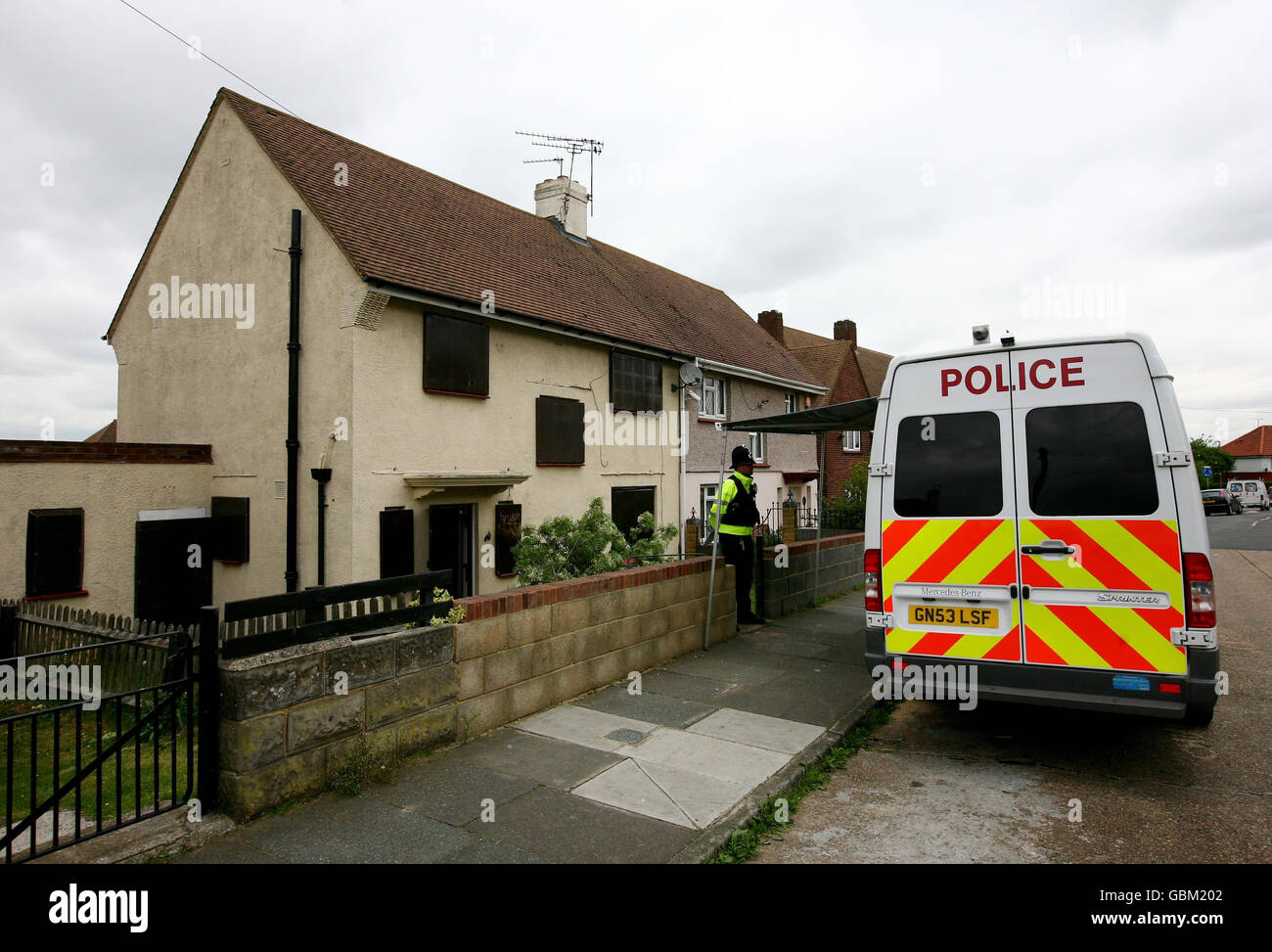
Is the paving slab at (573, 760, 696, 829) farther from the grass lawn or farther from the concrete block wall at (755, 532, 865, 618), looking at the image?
the concrete block wall at (755, 532, 865, 618)

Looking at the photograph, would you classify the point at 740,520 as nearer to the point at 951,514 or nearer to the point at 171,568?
the point at 951,514

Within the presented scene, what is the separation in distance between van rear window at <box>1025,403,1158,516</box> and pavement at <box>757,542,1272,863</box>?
1701 mm

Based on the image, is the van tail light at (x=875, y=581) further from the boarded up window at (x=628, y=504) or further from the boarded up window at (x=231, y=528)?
the boarded up window at (x=231, y=528)

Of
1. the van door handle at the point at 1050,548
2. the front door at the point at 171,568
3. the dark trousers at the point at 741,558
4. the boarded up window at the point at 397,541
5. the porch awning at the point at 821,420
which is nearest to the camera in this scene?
the van door handle at the point at 1050,548

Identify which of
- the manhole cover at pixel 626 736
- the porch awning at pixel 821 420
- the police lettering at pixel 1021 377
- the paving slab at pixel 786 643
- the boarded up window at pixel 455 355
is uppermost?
the boarded up window at pixel 455 355

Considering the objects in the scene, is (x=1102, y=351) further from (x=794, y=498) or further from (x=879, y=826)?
(x=794, y=498)

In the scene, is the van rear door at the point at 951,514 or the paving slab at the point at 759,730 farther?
the paving slab at the point at 759,730

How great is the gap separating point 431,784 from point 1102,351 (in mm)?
4898

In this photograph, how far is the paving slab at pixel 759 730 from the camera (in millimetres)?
5230

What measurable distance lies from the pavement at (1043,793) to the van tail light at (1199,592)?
1.06m

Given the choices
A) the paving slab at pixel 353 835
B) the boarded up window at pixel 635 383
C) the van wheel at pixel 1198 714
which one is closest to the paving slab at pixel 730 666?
the van wheel at pixel 1198 714

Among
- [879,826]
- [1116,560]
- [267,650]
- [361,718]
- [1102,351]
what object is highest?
[1102,351]

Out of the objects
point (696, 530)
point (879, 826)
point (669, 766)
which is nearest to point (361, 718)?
point (669, 766)
